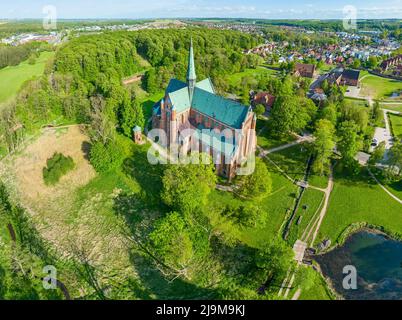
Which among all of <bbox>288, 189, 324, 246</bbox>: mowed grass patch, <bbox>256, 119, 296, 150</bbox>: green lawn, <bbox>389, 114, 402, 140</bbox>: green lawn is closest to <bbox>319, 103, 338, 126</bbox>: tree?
<bbox>256, 119, 296, 150</bbox>: green lawn

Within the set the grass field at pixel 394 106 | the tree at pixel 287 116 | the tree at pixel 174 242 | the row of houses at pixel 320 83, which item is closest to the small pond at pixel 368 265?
the tree at pixel 174 242

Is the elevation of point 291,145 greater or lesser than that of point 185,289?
greater

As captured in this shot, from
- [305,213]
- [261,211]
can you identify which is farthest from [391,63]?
[261,211]

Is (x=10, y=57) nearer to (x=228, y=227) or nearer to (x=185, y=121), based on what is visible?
(x=185, y=121)

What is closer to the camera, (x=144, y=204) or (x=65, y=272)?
(x=65, y=272)

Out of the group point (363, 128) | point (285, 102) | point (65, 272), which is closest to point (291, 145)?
point (285, 102)
